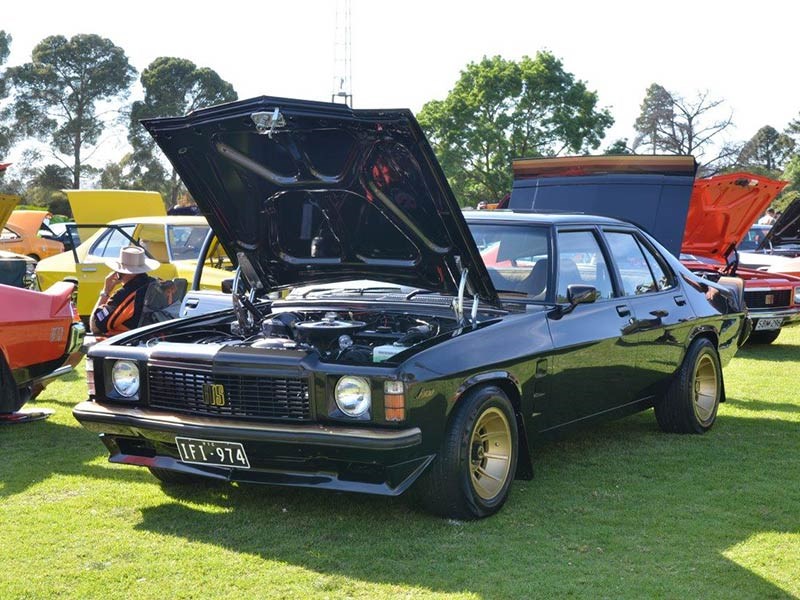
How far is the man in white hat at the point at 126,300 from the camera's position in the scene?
8.34m

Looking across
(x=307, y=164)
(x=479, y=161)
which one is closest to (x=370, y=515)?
(x=307, y=164)

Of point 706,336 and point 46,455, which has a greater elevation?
point 706,336

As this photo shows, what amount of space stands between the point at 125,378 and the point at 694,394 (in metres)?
4.16

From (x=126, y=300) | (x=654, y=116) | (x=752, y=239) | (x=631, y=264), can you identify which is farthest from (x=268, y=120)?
(x=654, y=116)

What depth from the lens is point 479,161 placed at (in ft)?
164

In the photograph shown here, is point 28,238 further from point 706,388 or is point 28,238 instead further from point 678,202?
point 706,388

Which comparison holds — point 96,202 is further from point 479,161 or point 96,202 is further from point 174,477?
point 479,161

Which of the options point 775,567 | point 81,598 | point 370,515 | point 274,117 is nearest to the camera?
point 81,598

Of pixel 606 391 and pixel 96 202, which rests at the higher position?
pixel 96 202

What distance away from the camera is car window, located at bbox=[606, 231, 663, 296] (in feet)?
22.2

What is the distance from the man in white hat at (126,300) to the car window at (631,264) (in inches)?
153

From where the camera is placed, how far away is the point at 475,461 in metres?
5.18

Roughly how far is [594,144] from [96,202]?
37.0 metres

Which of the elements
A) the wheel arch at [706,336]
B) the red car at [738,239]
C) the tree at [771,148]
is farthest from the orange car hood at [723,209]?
the tree at [771,148]
